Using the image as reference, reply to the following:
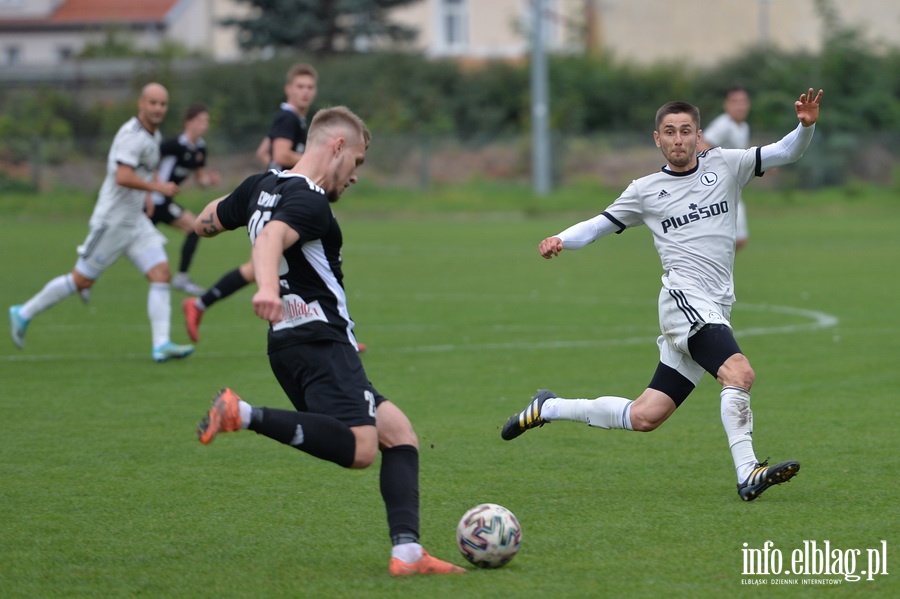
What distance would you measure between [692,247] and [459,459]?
1802 mm

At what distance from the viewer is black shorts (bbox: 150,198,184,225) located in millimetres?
14781

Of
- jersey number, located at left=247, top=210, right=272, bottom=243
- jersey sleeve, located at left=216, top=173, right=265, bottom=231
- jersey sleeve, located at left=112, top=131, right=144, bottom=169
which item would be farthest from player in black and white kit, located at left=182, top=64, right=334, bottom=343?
jersey number, located at left=247, top=210, right=272, bottom=243

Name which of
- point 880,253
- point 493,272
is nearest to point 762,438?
point 493,272

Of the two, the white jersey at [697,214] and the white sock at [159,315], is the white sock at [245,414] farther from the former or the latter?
the white sock at [159,315]

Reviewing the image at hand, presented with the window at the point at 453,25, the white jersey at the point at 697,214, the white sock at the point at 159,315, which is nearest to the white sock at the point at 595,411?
the white jersey at the point at 697,214

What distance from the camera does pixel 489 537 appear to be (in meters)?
5.21

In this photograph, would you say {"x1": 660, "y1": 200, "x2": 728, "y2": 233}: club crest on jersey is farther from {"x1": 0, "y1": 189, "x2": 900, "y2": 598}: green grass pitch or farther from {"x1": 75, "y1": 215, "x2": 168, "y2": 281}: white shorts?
{"x1": 75, "y1": 215, "x2": 168, "y2": 281}: white shorts

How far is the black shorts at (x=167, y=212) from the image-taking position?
14.8 metres

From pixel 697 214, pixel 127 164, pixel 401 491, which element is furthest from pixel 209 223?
pixel 127 164

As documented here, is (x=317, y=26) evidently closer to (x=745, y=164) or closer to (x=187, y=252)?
(x=187, y=252)

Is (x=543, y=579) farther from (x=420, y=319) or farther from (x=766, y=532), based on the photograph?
(x=420, y=319)

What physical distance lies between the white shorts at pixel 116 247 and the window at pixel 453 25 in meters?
52.2

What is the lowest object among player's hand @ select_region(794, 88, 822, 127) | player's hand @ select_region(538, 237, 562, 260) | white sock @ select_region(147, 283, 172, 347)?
white sock @ select_region(147, 283, 172, 347)

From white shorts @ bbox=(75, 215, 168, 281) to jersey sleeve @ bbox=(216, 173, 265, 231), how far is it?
6.10m
